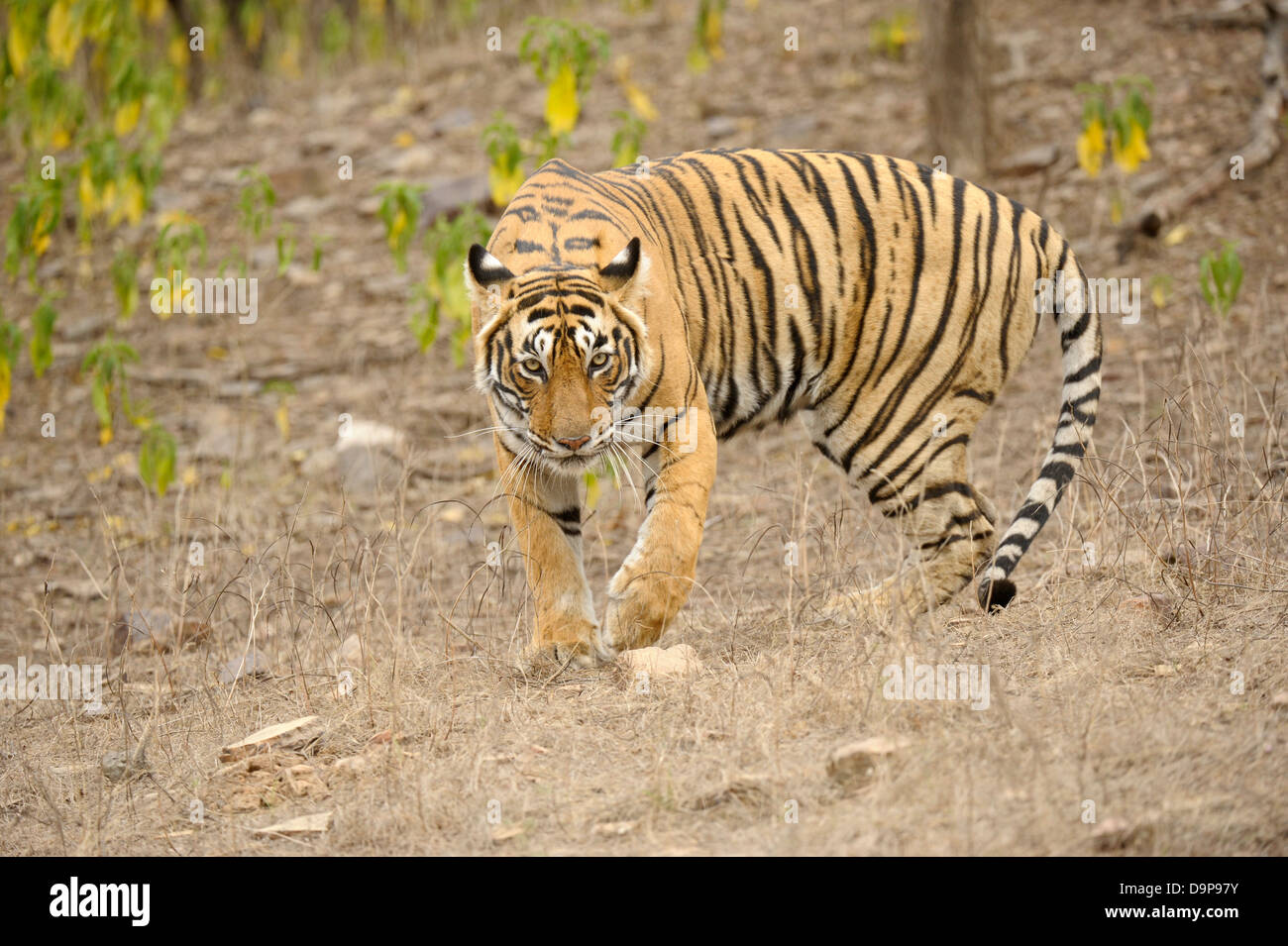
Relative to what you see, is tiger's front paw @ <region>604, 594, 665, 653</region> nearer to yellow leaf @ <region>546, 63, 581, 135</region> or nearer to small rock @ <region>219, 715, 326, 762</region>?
small rock @ <region>219, 715, 326, 762</region>

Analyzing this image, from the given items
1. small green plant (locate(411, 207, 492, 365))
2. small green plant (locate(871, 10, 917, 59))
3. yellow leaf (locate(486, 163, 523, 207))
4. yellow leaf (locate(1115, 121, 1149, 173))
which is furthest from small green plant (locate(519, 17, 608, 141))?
small green plant (locate(871, 10, 917, 59))

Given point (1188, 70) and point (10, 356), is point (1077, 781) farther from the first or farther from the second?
point (1188, 70)

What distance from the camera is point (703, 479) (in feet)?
13.8

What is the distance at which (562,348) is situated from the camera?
12.9 ft

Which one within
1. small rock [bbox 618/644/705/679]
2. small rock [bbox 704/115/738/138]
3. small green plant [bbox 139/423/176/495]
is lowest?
small rock [bbox 618/644/705/679]

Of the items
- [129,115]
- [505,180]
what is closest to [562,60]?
[505,180]

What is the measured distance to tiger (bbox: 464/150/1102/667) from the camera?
4316mm

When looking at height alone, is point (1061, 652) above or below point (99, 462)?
below

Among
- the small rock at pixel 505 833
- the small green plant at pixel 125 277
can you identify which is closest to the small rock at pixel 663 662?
the small rock at pixel 505 833

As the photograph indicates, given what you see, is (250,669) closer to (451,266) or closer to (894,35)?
(451,266)

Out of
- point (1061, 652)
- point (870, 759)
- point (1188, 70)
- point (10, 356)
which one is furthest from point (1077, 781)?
point (1188, 70)

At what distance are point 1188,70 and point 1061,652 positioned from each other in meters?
7.40

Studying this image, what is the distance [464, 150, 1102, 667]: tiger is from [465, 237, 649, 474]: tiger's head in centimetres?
18

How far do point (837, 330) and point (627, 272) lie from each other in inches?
39.1
